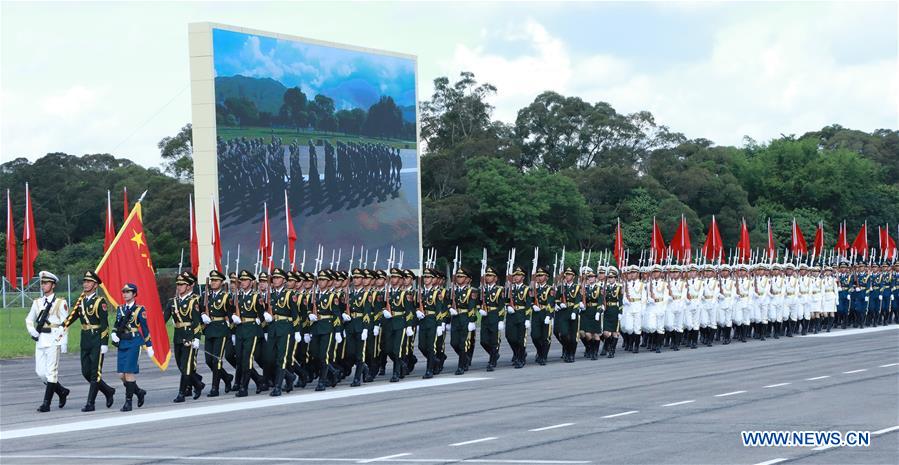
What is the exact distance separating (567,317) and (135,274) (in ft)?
26.5

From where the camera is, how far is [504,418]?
1391cm

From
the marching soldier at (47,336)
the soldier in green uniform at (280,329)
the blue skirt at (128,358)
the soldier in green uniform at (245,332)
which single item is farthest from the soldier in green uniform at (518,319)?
the marching soldier at (47,336)

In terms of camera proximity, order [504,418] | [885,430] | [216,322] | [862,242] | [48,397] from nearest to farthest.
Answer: [885,430], [504,418], [48,397], [216,322], [862,242]

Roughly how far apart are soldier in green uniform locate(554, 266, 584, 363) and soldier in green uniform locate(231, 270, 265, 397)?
22.9 feet

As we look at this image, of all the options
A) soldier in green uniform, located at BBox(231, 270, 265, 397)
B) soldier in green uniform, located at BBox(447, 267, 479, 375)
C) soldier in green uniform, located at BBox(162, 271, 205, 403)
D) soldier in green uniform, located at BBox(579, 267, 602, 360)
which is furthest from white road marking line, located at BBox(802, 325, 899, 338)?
soldier in green uniform, located at BBox(162, 271, 205, 403)

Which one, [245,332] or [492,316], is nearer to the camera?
[245,332]

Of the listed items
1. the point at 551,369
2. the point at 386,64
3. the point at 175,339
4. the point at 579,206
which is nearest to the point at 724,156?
the point at 579,206

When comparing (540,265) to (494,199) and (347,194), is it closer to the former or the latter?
(494,199)

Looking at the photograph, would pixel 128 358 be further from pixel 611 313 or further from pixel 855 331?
pixel 855 331

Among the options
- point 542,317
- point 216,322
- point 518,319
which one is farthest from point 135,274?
point 542,317

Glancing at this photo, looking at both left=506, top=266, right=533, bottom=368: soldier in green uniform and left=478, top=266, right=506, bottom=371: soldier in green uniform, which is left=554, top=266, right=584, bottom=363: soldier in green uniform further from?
left=478, top=266, right=506, bottom=371: soldier in green uniform

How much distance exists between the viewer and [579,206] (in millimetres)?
57562

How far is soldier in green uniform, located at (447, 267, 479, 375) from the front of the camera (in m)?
20.6

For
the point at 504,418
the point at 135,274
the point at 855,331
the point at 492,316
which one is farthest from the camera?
the point at 855,331
